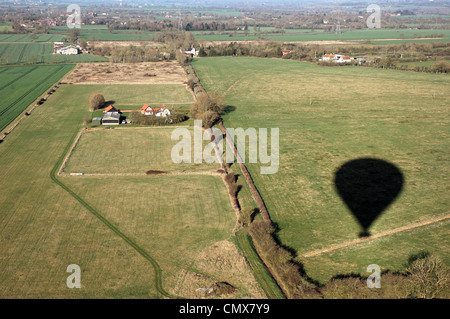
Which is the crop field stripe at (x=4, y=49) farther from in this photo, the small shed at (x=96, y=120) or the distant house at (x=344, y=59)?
the distant house at (x=344, y=59)

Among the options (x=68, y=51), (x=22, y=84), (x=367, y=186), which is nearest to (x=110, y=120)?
(x=22, y=84)

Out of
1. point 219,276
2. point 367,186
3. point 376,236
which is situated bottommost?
point 219,276

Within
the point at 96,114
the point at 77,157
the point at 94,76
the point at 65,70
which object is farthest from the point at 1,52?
the point at 77,157

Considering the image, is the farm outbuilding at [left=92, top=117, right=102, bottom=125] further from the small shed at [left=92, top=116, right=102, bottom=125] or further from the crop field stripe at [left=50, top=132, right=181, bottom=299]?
the crop field stripe at [left=50, top=132, right=181, bottom=299]

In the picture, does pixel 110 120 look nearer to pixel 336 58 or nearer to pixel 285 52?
pixel 336 58

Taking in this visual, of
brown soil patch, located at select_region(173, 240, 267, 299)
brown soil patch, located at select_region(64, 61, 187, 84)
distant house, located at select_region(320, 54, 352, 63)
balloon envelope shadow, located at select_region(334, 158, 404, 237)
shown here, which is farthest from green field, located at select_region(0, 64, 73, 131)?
distant house, located at select_region(320, 54, 352, 63)

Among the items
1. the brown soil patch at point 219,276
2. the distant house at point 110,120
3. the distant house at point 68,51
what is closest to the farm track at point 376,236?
the brown soil patch at point 219,276
